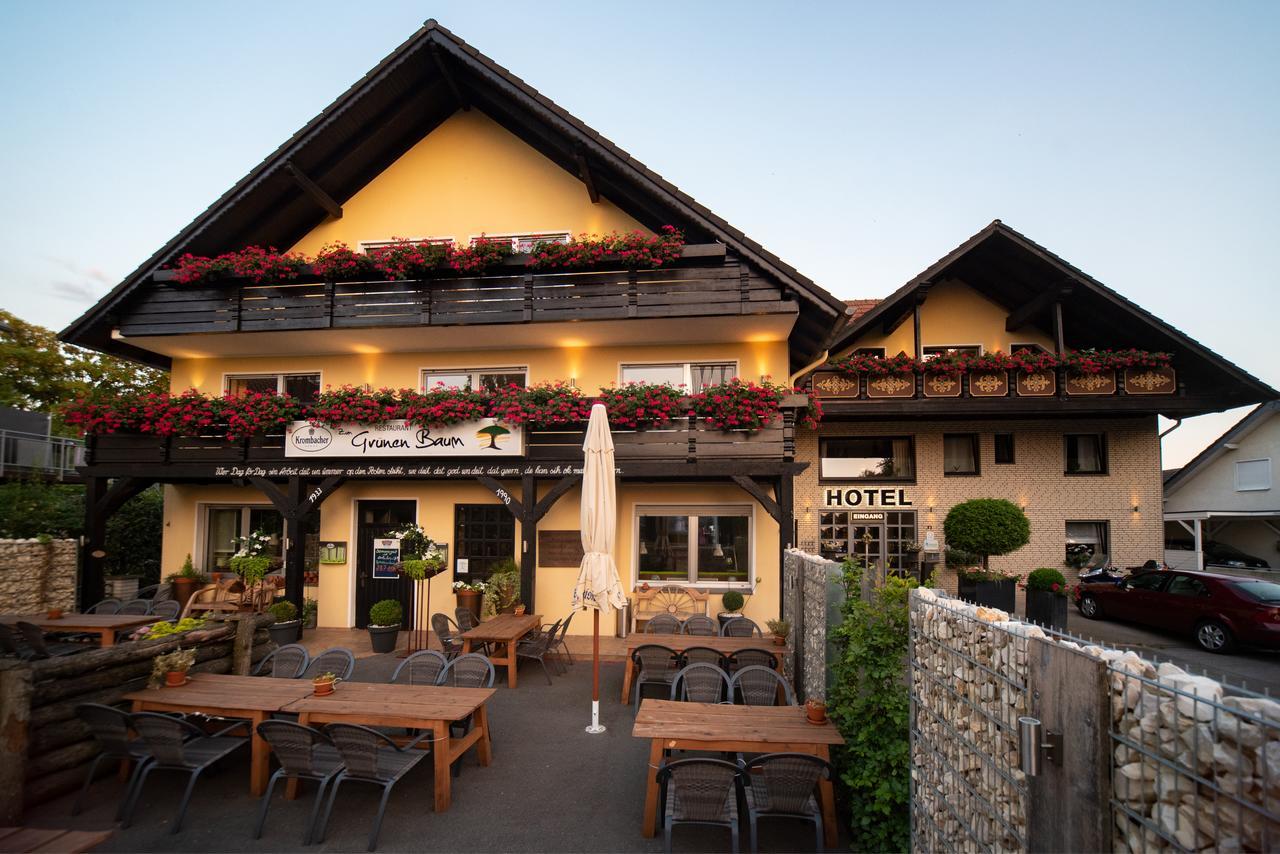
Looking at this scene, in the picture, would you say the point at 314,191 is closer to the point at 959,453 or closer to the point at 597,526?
the point at 597,526

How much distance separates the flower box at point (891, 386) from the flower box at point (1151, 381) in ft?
16.3

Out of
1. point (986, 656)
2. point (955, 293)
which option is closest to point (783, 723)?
point (986, 656)

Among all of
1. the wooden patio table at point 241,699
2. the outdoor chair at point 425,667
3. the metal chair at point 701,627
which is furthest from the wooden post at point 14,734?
the metal chair at point 701,627

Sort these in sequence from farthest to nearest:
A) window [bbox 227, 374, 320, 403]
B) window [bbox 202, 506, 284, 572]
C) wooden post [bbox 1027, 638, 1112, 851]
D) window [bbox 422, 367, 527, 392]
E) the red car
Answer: window [bbox 202, 506, 284, 572], window [bbox 227, 374, 320, 403], window [bbox 422, 367, 527, 392], the red car, wooden post [bbox 1027, 638, 1112, 851]

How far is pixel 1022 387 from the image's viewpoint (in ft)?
47.5

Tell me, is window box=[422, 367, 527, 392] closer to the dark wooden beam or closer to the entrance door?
the entrance door

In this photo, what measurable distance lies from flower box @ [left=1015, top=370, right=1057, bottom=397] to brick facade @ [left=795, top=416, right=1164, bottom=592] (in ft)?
4.55

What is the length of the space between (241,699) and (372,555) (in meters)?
7.45

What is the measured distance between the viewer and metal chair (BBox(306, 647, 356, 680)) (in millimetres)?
6977

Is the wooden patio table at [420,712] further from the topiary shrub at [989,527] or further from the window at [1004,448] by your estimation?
the window at [1004,448]

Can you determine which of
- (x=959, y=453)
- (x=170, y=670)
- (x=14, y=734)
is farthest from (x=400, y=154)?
(x=959, y=453)

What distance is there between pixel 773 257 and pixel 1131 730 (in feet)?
31.2

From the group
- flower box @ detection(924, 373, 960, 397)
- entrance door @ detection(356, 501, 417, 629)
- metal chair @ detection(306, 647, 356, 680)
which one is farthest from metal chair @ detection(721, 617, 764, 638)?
flower box @ detection(924, 373, 960, 397)

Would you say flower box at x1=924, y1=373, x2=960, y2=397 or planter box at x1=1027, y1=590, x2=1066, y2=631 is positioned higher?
flower box at x1=924, y1=373, x2=960, y2=397
